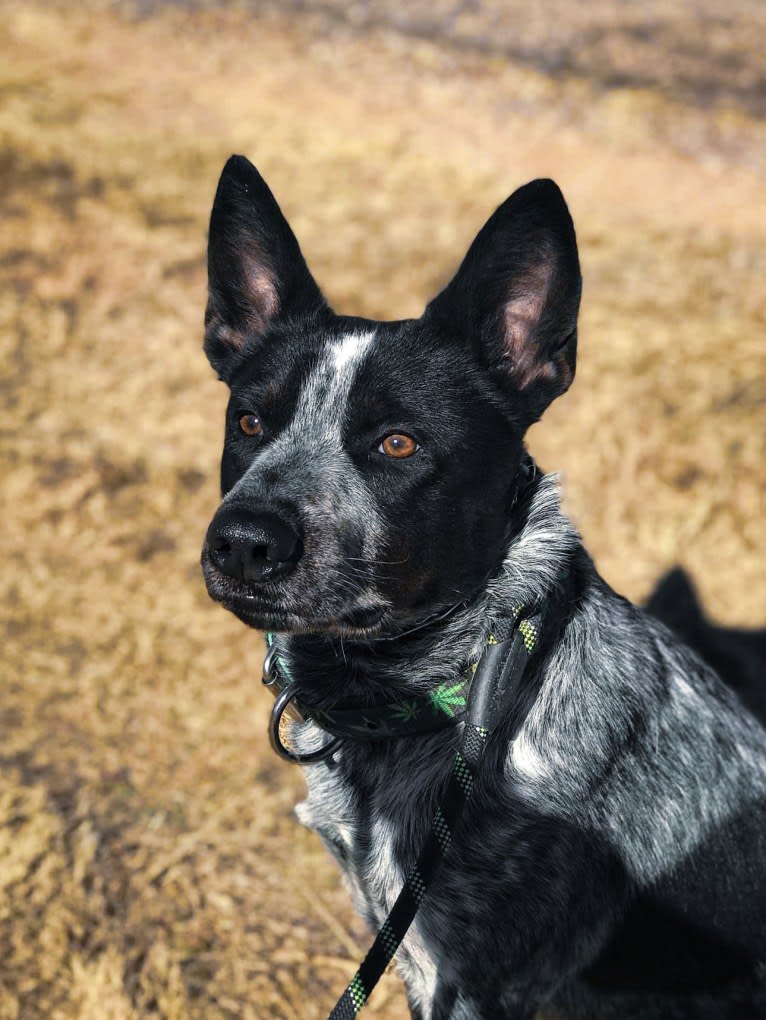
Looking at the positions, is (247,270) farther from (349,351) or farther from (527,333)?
(527,333)

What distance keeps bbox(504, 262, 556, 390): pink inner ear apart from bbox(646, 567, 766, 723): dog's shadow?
299 cm

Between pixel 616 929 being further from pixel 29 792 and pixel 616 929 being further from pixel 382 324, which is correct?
pixel 29 792

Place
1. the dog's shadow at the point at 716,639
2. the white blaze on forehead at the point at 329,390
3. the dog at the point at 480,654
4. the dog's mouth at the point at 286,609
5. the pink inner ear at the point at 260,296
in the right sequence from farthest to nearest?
1. the dog's shadow at the point at 716,639
2. the pink inner ear at the point at 260,296
3. the white blaze on forehead at the point at 329,390
4. the dog at the point at 480,654
5. the dog's mouth at the point at 286,609

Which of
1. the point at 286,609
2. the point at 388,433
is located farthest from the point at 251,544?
the point at 388,433

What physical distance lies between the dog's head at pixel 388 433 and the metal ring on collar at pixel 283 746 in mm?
260

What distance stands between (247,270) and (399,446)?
36.6 inches

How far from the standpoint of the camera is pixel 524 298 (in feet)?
9.59

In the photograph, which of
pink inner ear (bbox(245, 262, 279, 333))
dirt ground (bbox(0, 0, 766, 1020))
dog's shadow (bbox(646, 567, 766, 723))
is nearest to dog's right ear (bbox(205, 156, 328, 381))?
pink inner ear (bbox(245, 262, 279, 333))

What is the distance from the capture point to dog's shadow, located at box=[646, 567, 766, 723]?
17.9ft

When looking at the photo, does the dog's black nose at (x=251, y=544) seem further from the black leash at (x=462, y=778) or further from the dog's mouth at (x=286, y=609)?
the black leash at (x=462, y=778)

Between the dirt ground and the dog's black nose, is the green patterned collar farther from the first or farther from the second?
the dirt ground

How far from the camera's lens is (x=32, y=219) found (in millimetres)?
→ 8711

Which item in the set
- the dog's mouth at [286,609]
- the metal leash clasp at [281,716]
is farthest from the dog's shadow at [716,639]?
the dog's mouth at [286,609]

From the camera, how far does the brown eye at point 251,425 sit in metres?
2.96
